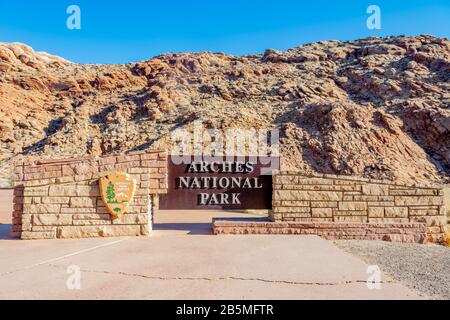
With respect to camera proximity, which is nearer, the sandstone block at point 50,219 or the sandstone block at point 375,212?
the sandstone block at point 50,219

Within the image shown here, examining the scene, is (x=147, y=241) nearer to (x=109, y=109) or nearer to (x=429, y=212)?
(x=429, y=212)

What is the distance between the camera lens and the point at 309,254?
252 inches

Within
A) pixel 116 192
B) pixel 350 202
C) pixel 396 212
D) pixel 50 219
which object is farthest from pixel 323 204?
pixel 50 219

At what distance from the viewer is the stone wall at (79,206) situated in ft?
26.2

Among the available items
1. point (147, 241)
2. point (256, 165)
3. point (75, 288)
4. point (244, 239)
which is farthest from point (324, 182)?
point (75, 288)

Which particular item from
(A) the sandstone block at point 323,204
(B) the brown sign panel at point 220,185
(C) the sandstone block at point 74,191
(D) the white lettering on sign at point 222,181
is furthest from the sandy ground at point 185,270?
(D) the white lettering on sign at point 222,181

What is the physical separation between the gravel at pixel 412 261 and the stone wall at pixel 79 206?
4.65 m

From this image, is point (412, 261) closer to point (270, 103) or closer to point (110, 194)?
point (110, 194)

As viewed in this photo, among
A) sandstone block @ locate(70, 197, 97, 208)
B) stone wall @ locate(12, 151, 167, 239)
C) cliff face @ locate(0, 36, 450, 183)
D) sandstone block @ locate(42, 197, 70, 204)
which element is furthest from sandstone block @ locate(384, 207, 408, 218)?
cliff face @ locate(0, 36, 450, 183)

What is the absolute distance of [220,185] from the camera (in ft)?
29.6

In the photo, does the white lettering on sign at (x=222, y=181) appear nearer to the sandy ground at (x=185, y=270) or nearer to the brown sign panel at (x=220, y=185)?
the brown sign panel at (x=220, y=185)

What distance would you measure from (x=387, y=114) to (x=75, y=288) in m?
34.1

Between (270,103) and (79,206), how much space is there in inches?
1308
